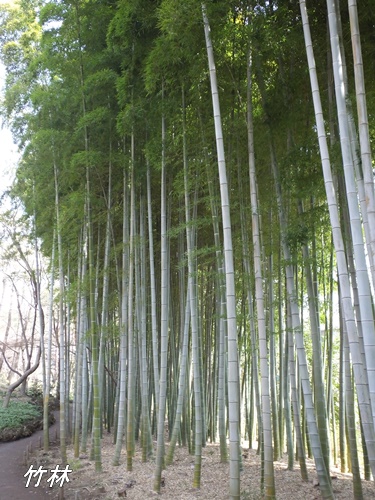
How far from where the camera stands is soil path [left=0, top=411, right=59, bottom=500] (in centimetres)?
507

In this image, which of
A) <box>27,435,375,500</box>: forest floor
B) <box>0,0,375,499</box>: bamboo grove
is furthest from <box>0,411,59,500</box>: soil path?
<box>0,0,375,499</box>: bamboo grove

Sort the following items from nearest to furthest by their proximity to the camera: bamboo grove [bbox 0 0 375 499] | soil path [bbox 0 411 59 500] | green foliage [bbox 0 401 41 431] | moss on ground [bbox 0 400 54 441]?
bamboo grove [bbox 0 0 375 499] < soil path [bbox 0 411 59 500] < moss on ground [bbox 0 400 54 441] < green foliage [bbox 0 401 41 431]

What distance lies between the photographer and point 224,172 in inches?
136

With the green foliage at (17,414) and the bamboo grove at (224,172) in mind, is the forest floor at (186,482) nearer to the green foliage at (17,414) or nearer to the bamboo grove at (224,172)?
the bamboo grove at (224,172)

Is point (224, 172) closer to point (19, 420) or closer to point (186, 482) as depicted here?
point (186, 482)

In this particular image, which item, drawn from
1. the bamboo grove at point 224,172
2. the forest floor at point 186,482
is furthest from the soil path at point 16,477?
the bamboo grove at point 224,172

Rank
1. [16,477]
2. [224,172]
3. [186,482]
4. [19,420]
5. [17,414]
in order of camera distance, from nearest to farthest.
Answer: [224,172]
[186,482]
[16,477]
[19,420]
[17,414]

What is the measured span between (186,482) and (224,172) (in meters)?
3.28

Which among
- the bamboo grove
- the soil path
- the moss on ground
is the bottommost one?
the soil path

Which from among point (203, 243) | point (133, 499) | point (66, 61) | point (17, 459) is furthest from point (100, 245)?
point (133, 499)

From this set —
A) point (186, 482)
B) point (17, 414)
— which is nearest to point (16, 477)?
point (186, 482)

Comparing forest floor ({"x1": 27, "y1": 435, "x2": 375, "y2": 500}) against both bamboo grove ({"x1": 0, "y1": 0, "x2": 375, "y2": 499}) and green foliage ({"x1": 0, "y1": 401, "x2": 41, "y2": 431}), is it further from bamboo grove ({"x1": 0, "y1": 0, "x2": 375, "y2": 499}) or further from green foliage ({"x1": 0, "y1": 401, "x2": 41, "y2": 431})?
green foliage ({"x1": 0, "y1": 401, "x2": 41, "y2": 431})

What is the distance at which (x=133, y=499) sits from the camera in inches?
174

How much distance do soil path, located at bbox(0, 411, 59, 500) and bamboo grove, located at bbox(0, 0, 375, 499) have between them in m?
0.65
